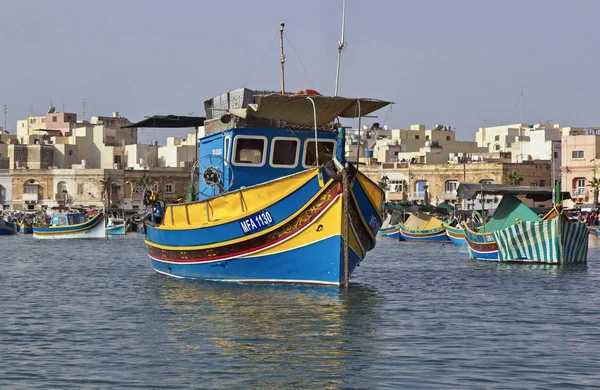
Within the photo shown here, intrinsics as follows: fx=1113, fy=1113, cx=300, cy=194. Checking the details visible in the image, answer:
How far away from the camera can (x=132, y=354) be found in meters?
16.9

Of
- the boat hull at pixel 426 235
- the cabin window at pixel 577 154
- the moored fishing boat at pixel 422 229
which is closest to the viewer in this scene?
the boat hull at pixel 426 235

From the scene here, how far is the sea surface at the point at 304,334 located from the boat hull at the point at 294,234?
47cm

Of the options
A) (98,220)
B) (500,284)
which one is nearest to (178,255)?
(500,284)

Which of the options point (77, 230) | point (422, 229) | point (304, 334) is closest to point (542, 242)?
point (304, 334)

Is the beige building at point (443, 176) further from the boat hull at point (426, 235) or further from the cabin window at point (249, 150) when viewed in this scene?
the cabin window at point (249, 150)

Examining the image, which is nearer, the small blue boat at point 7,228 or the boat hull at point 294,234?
the boat hull at point 294,234

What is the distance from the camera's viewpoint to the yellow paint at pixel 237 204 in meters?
24.6

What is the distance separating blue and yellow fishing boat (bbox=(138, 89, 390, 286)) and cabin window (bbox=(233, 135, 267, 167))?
0.08 feet

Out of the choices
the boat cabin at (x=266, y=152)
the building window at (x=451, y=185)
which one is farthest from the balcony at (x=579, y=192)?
the boat cabin at (x=266, y=152)

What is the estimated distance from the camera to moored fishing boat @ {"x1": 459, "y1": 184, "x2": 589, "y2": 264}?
118ft

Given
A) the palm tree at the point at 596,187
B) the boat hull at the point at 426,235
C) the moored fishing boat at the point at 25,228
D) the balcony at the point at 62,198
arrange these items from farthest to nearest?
the balcony at the point at 62,198
the moored fishing boat at the point at 25,228
the palm tree at the point at 596,187
the boat hull at the point at 426,235

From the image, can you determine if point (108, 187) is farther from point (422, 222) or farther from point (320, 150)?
point (320, 150)

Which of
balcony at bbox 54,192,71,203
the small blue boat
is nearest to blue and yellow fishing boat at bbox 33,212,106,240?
the small blue boat

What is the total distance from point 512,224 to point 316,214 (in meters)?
16.3
